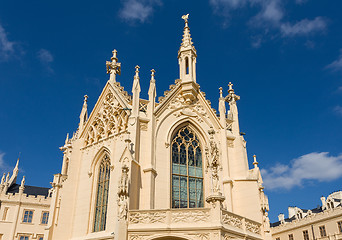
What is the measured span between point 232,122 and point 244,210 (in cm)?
646

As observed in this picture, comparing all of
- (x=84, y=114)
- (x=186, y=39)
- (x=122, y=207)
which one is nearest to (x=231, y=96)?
(x=186, y=39)

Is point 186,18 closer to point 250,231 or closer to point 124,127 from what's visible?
point 124,127

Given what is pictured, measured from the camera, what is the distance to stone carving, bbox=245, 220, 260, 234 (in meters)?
17.1

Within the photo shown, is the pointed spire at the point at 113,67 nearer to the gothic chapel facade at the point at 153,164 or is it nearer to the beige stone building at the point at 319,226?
the gothic chapel facade at the point at 153,164

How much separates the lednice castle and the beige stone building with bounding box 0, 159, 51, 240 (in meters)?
25.6

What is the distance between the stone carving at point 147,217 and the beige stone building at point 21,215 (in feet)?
115

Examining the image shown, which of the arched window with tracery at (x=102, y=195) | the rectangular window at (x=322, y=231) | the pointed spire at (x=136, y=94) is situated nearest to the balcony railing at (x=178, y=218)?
the arched window with tracery at (x=102, y=195)

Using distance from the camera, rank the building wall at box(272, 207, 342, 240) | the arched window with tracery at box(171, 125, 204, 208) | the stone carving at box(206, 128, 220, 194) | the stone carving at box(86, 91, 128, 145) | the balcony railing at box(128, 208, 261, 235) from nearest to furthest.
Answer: the balcony railing at box(128, 208, 261, 235)
the stone carving at box(206, 128, 220, 194)
the arched window with tracery at box(171, 125, 204, 208)
the stone carving at box(86, 91, 128, 145)
the building wall at box(272, 207, 342, 240)

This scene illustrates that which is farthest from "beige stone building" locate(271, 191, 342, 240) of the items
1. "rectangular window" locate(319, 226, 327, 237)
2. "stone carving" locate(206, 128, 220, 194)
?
"stone carving" locate(206, 128, 220, 194)

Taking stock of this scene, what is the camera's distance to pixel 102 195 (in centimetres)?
2028

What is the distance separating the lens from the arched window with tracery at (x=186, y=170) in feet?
65.0

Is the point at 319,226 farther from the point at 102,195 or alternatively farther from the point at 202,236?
the point at 202,236

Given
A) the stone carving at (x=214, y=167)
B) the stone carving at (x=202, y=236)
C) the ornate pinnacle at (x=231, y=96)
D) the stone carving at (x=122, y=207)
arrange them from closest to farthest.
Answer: the stone carving at (x=202, y=236) < the stone carving at (x=214, y=167) < the stone carving at (x=122, y=207) < the ornate pinnacle at (x=231, y=96)

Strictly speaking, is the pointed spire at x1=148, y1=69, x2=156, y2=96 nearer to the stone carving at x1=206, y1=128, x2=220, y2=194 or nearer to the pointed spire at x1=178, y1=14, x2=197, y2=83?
the pointed spire at x1=178, y1=14, x2=197, y2=83
